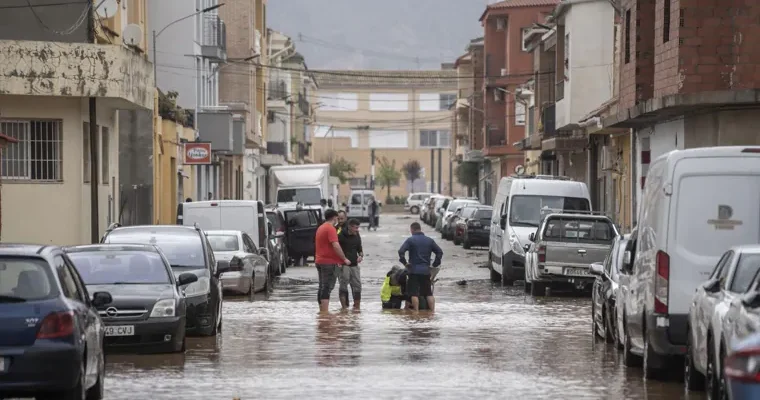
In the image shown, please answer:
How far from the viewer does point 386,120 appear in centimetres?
16225

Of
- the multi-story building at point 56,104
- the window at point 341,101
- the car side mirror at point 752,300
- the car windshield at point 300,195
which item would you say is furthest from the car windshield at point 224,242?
the window at point 341,101

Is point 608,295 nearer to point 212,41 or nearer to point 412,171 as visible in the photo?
point 212,41

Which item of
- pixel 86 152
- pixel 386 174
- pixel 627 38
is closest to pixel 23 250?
pixel 86 152

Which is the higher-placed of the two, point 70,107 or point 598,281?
point 70,107

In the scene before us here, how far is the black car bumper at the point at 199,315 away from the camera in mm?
20625

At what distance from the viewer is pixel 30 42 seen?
108 feet

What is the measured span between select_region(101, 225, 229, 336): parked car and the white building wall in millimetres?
11390

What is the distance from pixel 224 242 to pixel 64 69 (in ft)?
18.0

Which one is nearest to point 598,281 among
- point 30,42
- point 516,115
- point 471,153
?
point 30,42

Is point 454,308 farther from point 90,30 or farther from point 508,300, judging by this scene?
point 90,30

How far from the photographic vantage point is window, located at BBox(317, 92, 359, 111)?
160125 millimetres

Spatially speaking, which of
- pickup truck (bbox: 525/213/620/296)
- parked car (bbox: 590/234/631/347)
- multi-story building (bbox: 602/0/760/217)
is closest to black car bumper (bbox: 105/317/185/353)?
parked car (bbox: 590/234/631/347)

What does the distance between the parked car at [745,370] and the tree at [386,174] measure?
14799 cm

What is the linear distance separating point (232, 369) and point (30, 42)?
17778mm
